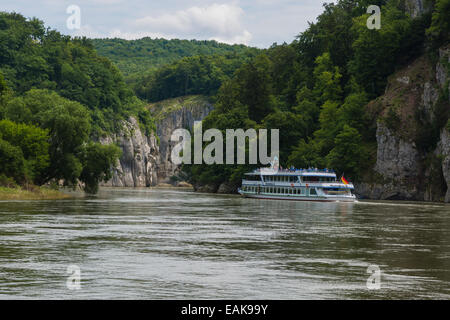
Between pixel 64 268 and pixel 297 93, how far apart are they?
134 metres

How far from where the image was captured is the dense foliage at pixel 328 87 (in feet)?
419

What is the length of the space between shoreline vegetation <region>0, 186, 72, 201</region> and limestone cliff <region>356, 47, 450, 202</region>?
55911 millimetres

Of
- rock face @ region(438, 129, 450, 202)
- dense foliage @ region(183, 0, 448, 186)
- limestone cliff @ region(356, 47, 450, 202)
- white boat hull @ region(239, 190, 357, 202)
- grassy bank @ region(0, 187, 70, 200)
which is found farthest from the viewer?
dense foliage @ region(183, 0, 448, 186)

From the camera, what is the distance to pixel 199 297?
22609 mm

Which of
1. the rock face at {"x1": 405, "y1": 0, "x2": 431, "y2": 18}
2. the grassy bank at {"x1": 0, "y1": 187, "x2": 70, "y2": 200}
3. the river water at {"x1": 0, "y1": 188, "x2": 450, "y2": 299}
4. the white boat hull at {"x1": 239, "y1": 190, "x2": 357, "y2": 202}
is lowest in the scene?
the white boat hull at {"x1": 239, "y1": 190, "x2": 357, "y2": 202}

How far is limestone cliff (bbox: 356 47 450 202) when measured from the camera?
113 m

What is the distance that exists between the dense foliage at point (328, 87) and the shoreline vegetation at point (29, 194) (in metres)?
53.3

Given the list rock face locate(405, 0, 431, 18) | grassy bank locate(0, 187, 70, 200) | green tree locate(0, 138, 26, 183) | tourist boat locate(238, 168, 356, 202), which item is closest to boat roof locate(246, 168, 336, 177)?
tourist boat locate(238, 168, 356, 202)

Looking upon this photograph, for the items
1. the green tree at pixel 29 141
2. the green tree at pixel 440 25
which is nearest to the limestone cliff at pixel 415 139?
the green tree at pixel 440 25

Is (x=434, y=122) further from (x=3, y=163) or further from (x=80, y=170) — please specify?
(x=3, y=163)

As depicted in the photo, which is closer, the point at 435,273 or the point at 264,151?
the point at 435,273

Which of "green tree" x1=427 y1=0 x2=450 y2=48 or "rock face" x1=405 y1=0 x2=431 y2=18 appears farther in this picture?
"rock face" x1=405 y1=0 x2=431 y2=18

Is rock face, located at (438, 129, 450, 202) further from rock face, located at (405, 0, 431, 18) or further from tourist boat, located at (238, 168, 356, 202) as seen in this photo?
rock face, located at (405, 0, 431, 18)
